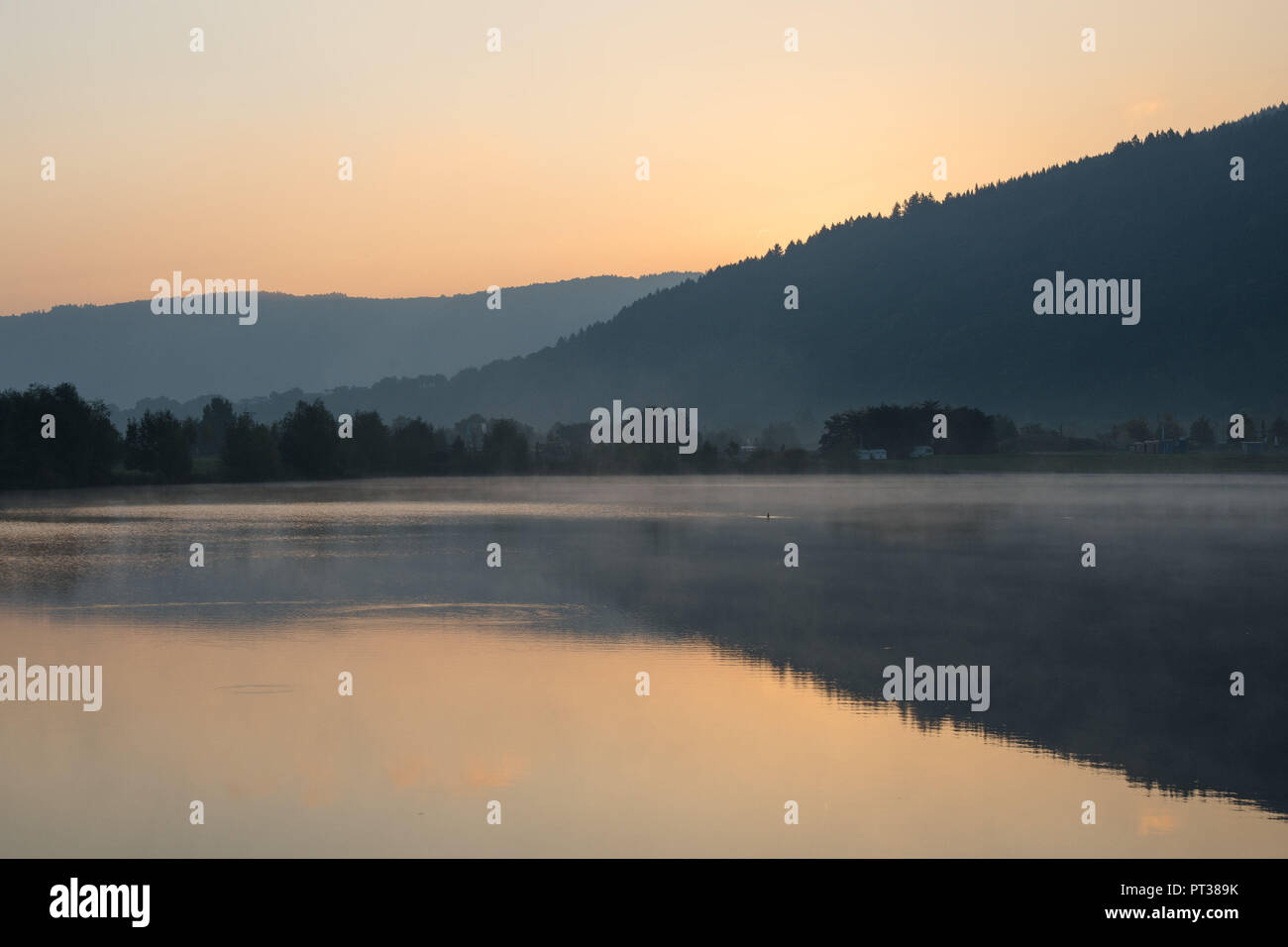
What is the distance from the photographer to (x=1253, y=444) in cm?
19312

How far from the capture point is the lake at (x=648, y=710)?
11391 mm

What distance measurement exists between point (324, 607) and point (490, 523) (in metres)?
30.8

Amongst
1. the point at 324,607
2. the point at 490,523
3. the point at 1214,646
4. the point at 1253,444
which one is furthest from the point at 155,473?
the point at 1253,444

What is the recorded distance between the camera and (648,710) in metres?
16.1

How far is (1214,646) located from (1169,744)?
6927mm

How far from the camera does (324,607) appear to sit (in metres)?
26.0

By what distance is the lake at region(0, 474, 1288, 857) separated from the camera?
11.4m

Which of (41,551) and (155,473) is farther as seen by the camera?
(155,473)
